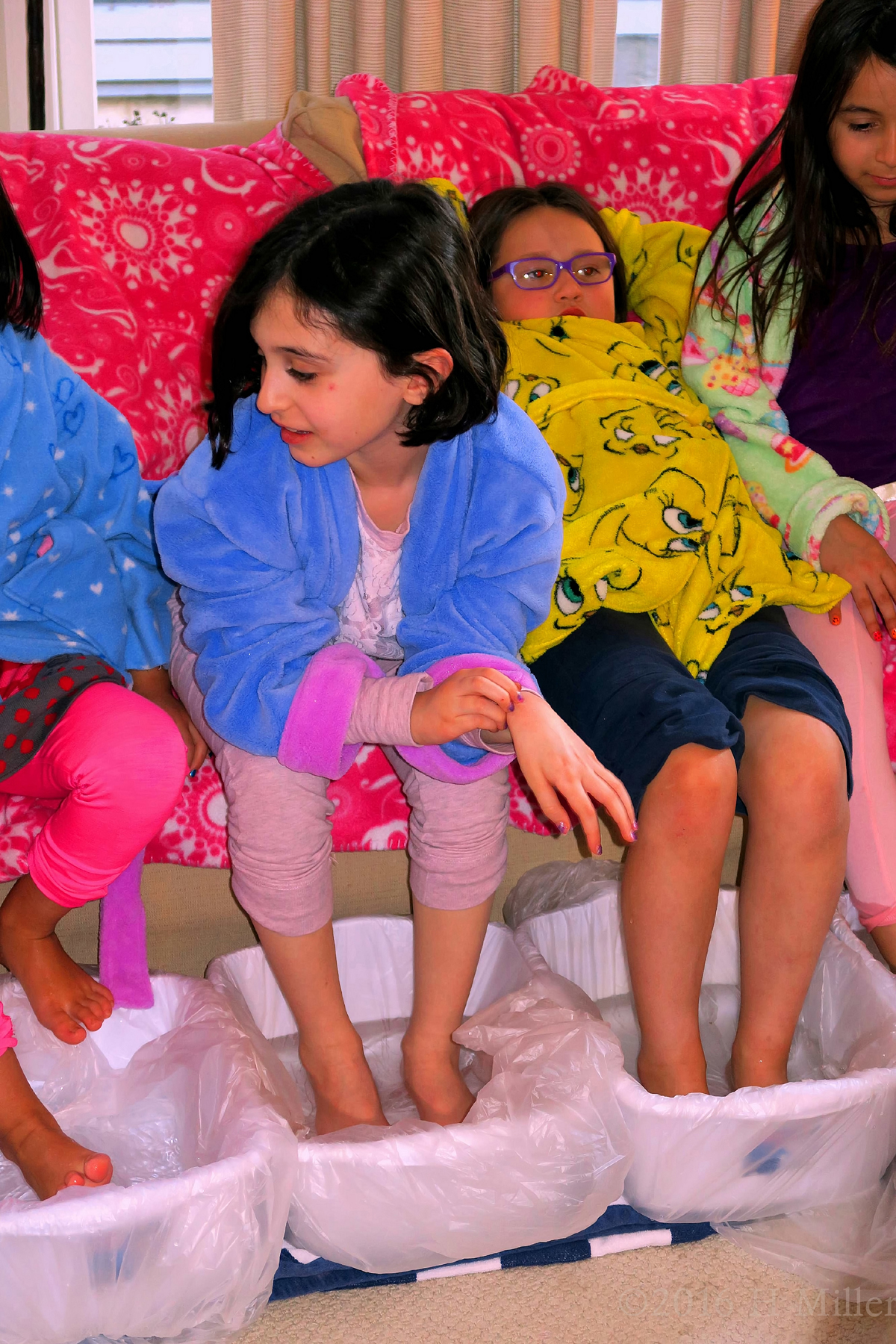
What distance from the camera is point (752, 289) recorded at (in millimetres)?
1371

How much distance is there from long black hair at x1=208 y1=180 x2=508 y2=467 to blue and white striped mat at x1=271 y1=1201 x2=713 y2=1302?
0.73 metres

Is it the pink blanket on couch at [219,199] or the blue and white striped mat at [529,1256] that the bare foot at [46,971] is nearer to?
the pink blanket on couch at [219,199]

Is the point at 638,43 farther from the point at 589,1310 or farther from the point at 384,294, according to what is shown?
the point at 589,1310

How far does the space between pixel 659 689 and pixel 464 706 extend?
0.69ft

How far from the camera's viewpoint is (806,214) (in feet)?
4.39

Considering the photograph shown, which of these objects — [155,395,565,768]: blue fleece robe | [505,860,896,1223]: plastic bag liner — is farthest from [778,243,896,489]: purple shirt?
[505,860,896,1223]: plastic bag liner

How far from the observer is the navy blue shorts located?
1.04 m

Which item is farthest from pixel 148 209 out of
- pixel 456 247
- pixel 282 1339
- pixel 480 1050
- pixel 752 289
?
pixel 282 1339

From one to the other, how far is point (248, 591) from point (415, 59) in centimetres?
155

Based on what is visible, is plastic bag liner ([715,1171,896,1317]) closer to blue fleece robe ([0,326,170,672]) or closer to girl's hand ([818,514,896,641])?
girl's hand ([818,514,896,641])

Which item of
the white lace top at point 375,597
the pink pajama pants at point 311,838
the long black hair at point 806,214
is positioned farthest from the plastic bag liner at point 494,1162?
the long black hair at point 806,214

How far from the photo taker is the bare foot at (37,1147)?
3.07 ft

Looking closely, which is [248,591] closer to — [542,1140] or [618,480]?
[618,480]

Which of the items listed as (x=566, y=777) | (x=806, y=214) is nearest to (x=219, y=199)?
(x=806, y=214)
